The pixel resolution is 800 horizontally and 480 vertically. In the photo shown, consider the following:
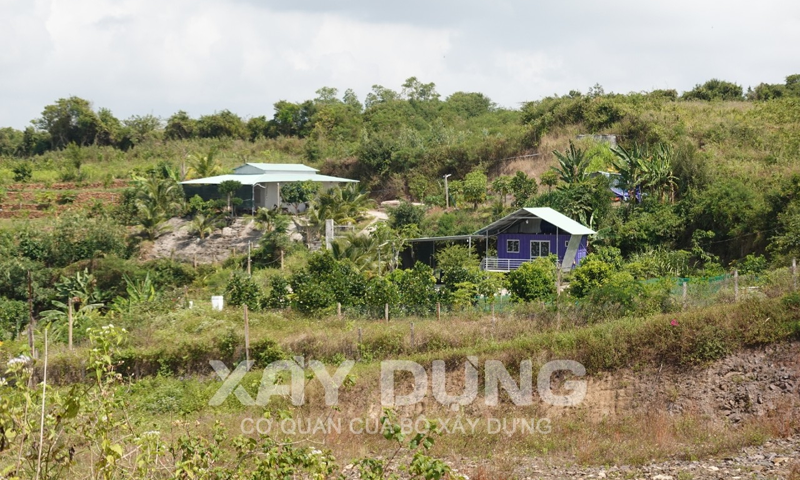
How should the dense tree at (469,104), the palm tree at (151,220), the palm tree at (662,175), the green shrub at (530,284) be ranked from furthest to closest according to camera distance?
the dense tree at (469,104) < the palm tree at (151,220) < the palm tree at (662,175) < the green shrub at (530,284)

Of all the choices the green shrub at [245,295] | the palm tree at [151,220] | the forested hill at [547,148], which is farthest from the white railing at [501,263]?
the palm tree at [151,220]

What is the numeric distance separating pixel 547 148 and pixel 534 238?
1009 cm

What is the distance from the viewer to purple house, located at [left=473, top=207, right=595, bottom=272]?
22.5 metres

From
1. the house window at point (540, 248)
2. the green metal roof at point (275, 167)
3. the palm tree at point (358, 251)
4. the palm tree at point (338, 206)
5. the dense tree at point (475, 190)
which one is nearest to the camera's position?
the palm tree at point (358, 251)

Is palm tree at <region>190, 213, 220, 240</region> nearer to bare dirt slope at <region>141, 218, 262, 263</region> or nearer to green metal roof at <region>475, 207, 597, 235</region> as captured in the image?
bare dirt slope at <region>141, 218, 262, 263</region>

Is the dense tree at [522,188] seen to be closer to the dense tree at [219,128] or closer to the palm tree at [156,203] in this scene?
the palm tree at [156,203]

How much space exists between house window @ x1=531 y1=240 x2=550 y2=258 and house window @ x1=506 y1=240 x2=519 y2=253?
0.51 metres

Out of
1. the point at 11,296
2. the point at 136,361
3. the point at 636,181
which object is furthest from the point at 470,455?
the point at 11,296

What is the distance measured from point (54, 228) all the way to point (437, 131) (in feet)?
64.3

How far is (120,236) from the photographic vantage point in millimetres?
26438

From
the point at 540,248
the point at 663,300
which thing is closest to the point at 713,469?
the point at 663,300

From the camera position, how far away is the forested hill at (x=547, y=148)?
22125 mm

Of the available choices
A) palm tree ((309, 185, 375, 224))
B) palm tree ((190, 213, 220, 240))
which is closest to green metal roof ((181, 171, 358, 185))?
palm tree ((190, 213, 220, 240))

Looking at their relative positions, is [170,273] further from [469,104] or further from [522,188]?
[469,104]
